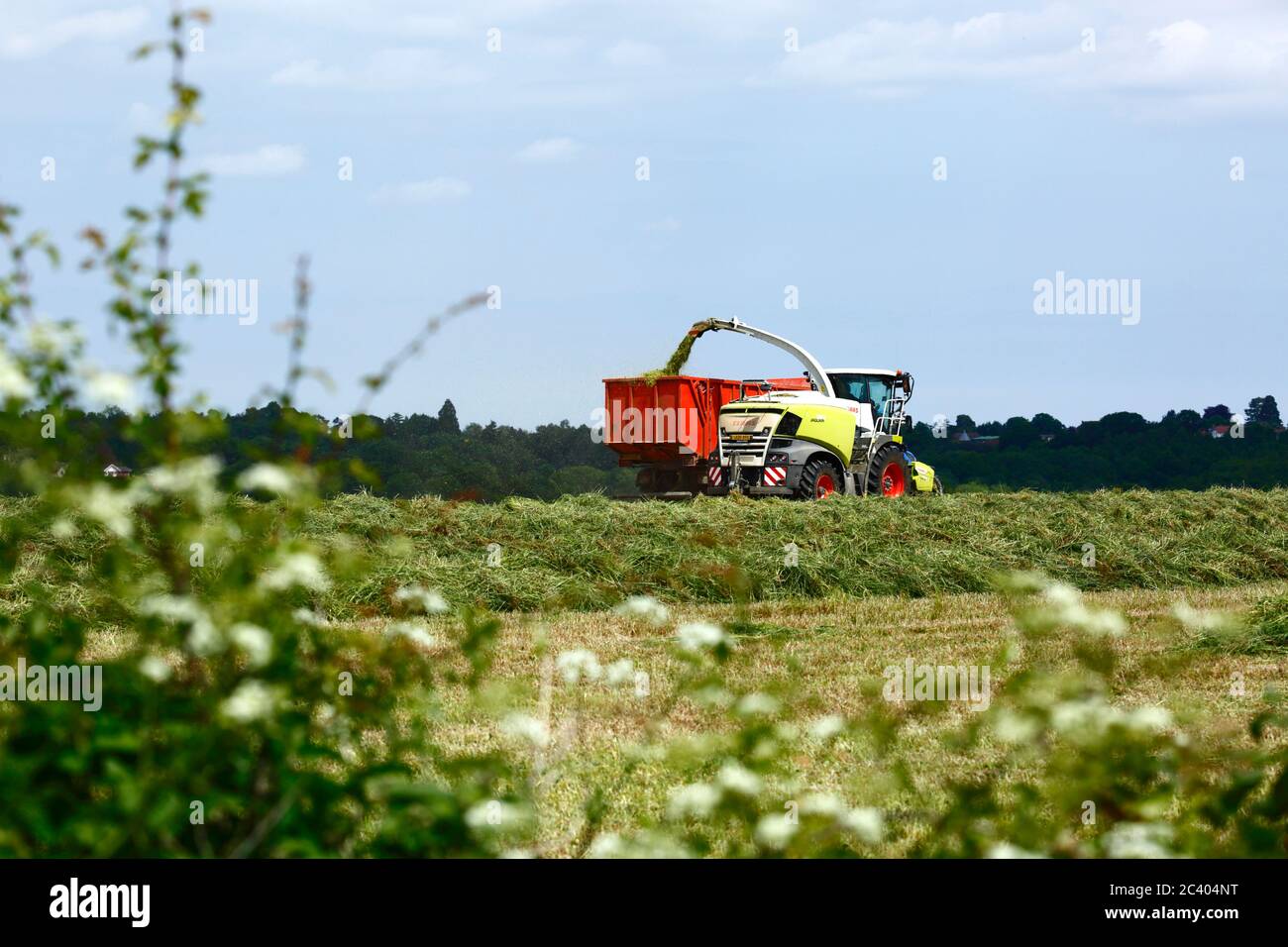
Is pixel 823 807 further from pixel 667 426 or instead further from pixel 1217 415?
pixel 1217 415

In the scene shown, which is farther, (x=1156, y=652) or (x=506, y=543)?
(x=506, y=543)

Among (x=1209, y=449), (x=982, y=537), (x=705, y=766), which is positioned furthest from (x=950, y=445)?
(x=705, y=766)

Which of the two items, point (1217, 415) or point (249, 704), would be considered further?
point (1217, 415)

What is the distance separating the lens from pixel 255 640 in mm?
2846

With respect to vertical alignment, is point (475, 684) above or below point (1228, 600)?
above

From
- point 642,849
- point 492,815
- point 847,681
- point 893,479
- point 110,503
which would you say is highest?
point 110,503

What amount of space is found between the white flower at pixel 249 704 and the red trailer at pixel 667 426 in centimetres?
1696

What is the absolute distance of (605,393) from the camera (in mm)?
21109

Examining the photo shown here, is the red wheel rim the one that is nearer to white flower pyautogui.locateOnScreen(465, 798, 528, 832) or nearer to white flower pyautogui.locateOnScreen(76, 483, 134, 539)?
white flower pyautogui.locateOnScreen(465, 798, 528, 832)

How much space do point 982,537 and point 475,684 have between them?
11.8 meters

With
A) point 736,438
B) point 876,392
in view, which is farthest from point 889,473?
point 736,438

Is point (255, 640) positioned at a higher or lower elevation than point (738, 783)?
higher

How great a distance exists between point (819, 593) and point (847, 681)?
14.1 feet
